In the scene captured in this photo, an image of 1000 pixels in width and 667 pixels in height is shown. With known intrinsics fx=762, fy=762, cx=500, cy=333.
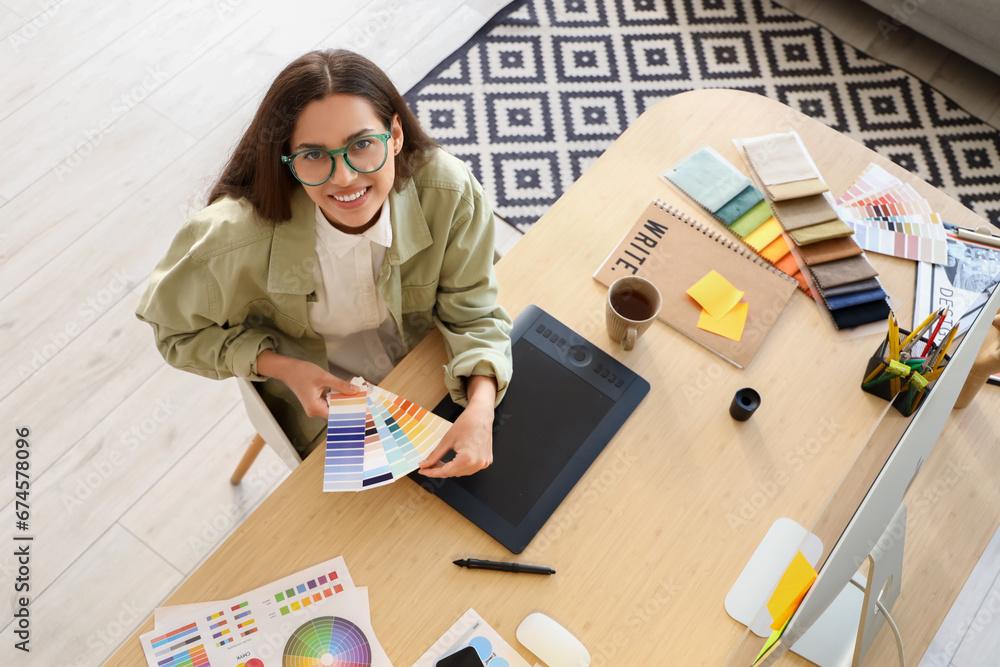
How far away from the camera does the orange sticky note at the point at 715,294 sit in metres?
1.37

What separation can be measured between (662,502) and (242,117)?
2.05m

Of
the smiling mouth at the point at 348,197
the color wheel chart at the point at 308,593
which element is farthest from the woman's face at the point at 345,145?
the color wheel chart at the point at 308,593

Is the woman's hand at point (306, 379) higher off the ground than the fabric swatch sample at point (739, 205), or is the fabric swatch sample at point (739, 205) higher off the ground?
the fabric swatch sample at point (739, 205)

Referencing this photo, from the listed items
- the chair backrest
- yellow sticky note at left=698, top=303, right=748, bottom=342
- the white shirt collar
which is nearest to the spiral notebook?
yellow sticky note at left=698, top=303, right=748, bottom=342

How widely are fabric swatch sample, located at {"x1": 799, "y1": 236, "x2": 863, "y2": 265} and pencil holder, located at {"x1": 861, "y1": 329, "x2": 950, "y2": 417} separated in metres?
0.18

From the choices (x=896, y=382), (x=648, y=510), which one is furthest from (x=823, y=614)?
(x=896, y=382)

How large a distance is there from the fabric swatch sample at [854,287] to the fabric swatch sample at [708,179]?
258mm

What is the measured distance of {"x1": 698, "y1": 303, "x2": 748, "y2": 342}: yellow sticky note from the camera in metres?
1.35

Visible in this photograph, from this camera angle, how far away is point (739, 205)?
1.48m

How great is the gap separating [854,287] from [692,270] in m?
0.29

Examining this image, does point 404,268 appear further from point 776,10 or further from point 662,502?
point 776,10

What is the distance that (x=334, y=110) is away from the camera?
1043 millimetres

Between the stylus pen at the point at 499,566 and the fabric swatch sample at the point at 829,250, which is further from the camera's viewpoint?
the fabric swatch sample at the point at 829,250

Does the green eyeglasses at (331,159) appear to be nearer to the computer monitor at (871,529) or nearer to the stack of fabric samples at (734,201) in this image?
the stack of fabric samples at (734,201)
